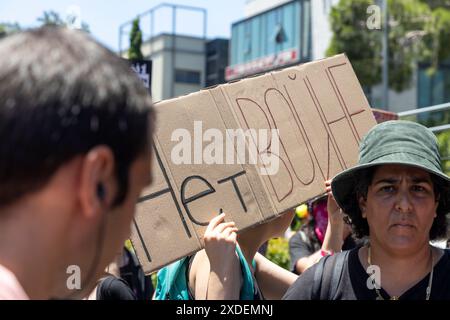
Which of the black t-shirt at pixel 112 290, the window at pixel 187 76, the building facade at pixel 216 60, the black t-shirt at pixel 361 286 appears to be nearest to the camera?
the black t-shirt at pixel 361 286

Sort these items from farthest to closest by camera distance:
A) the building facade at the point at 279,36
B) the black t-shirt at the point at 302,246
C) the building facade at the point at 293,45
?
the building facade at the point at 279,36 → the building facade at the point at 293,45 → the black t-shirt at the point at 302,246

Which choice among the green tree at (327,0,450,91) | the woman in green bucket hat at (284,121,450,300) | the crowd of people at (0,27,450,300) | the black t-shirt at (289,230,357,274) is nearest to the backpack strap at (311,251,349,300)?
the woman in green bucket hat at (284,121,450,300)

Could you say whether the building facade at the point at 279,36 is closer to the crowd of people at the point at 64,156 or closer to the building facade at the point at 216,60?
the building facade at the point at 216,60

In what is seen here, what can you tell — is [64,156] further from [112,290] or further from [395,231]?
[112,290]

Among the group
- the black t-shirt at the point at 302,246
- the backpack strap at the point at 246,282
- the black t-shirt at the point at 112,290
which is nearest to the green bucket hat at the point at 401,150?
the backpack strap at the point at 246,282

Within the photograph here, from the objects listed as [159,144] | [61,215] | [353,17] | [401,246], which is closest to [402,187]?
[401,246]

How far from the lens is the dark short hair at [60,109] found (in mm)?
1073

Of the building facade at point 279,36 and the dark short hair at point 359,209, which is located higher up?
the building facade at point 279,36

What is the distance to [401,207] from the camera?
101 inches

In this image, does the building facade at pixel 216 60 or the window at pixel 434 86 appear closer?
the window at pixel 434 86

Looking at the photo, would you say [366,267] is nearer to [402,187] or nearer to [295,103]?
[402,187]

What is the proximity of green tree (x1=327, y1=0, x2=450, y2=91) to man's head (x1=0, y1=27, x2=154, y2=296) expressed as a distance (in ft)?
81.8

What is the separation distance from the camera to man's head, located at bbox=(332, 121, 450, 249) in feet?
8.34

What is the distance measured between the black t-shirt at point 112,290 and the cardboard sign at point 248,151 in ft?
2.54
